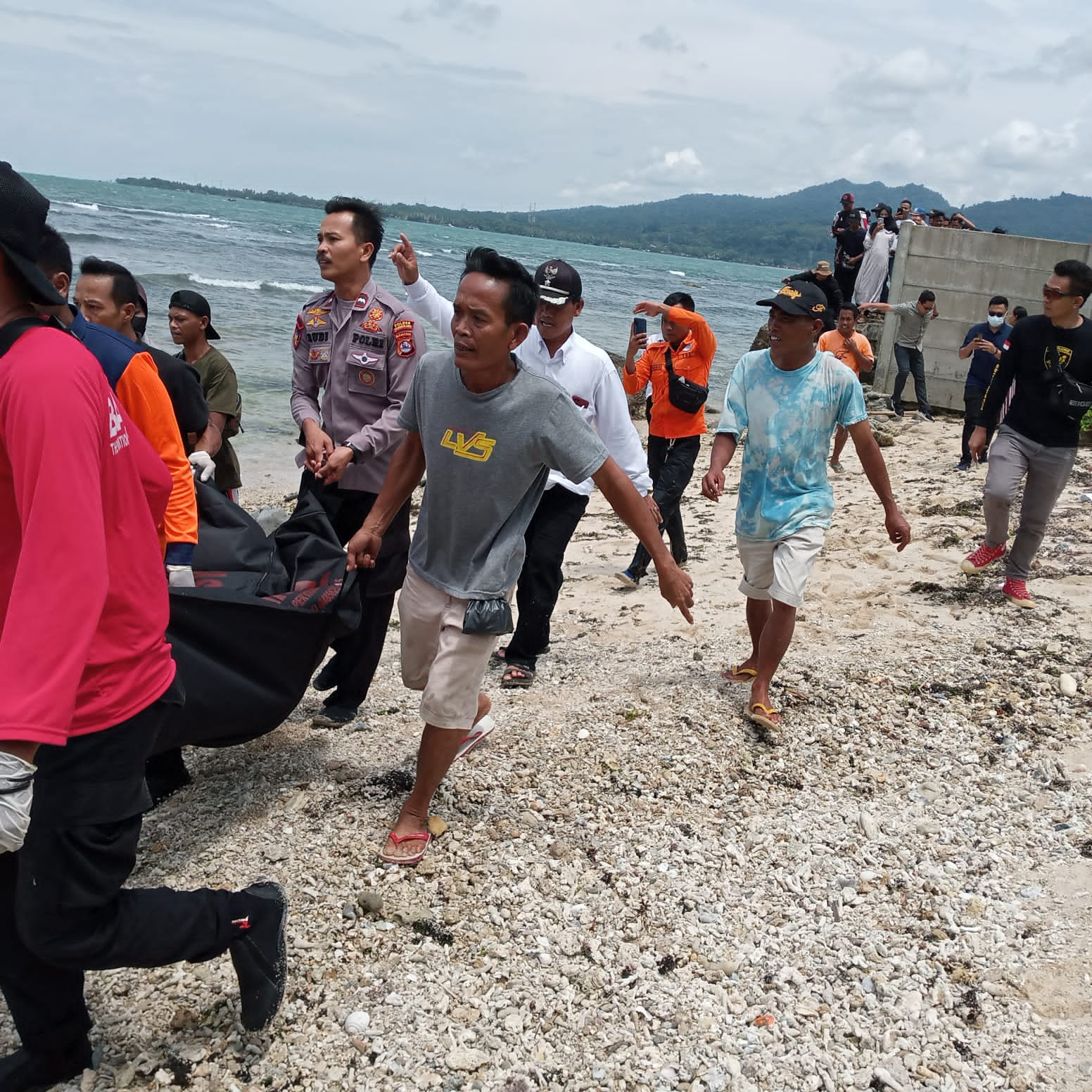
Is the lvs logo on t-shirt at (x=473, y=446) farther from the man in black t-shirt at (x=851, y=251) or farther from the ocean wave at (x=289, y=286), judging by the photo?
the ocean wave at (x=289, y=286)

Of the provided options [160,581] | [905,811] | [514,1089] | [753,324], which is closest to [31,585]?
[160,581]

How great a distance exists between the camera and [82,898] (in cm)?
207

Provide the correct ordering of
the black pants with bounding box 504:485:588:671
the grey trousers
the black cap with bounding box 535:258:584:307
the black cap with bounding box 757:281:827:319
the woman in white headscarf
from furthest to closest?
the woman in white headscarf → the grey trousers → the black pants with bounding box 504:485:588:671 → the black cap with bounding box 535:258:584:307 → the black cap with bounding box 757:281:827:319

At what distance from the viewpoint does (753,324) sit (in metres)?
44.6

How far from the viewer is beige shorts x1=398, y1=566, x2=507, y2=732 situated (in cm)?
335

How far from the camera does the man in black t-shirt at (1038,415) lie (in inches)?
244

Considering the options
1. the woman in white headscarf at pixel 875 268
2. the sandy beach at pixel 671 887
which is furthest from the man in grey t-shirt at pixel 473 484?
the woman in white headscarf at pixel 875 268

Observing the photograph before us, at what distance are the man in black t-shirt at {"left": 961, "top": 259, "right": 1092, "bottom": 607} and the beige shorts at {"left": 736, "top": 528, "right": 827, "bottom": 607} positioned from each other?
2.46 metres

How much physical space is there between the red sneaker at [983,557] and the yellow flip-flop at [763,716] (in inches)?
115

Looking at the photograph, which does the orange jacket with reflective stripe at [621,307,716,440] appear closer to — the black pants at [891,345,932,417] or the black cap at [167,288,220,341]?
the black cap at [167,288,220,341]

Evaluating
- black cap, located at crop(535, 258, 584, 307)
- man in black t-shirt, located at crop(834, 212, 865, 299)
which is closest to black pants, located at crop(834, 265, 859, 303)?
man in black t-shirt, located at crop(834, 212, 865, 299)

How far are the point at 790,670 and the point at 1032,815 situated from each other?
149cm

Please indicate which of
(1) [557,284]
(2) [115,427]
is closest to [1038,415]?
(1) [557,284]

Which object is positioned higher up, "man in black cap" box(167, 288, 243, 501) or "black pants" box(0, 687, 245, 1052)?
"man in black cap" box(167, 288, 243, 501)
